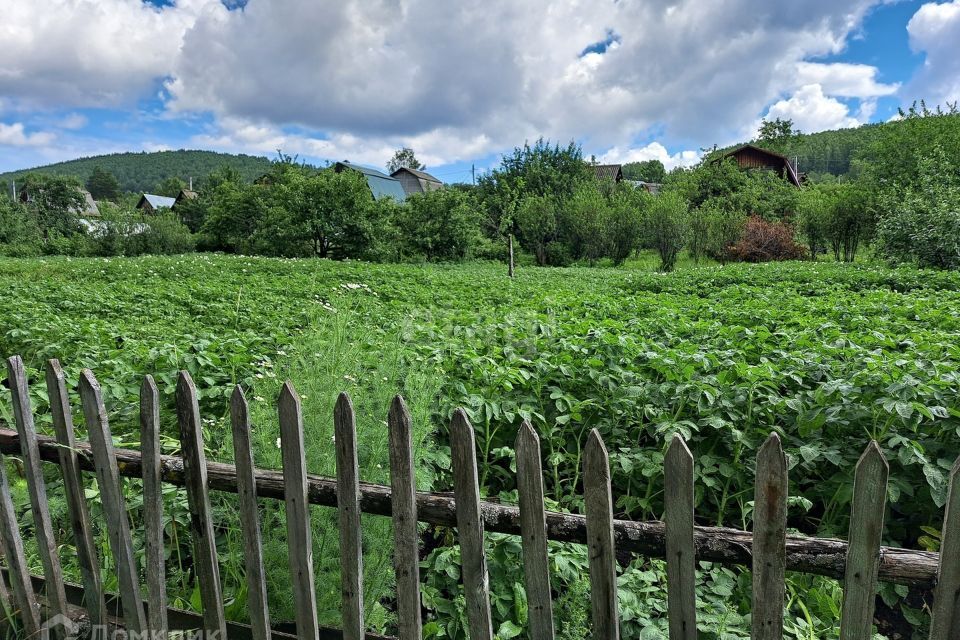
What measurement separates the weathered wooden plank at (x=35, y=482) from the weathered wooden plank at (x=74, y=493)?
0.34 ft

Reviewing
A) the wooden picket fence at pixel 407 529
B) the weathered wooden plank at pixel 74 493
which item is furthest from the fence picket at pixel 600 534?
the weathered wooden plank at pixel 74 493

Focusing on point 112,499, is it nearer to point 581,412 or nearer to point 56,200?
point 581,412

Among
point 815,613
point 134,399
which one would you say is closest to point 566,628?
point 815,613

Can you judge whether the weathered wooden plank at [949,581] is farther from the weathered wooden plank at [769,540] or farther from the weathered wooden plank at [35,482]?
the weathered wooden plank at [35,482]

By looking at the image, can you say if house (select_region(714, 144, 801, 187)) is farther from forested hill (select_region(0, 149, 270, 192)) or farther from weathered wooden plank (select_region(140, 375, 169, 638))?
forested hill (select_region(0, 149, 270, 192))

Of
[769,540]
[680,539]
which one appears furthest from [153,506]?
[769,540]

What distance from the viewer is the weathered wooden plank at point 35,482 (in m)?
1.93

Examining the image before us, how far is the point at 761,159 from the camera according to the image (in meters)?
43.8

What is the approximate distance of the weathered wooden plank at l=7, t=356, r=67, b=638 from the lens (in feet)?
6.34

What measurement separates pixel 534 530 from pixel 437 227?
90.6 feet

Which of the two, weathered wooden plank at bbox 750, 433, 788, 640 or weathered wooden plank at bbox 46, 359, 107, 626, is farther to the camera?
weathered wooden plank at bbox 46, 359, 107, 626

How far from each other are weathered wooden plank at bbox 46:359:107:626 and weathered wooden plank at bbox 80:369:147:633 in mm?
117

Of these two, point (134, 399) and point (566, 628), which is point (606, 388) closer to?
point (566, 628)

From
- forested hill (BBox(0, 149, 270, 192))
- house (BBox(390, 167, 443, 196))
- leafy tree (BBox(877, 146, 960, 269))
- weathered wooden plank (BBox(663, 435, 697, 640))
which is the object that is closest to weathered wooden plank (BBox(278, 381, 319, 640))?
weathered wooden plank (BBox(663, 435, 697, 640))
